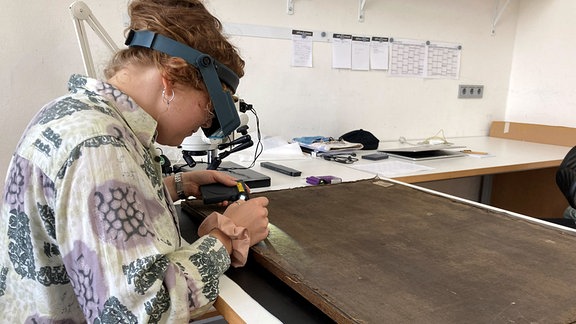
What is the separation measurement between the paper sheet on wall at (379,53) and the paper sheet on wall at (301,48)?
402 millimetres

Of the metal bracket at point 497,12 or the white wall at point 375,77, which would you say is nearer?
the white wall at point 375,77

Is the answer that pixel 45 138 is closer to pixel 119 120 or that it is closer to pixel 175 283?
pixel 119 120

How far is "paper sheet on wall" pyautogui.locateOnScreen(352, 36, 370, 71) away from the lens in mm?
2291

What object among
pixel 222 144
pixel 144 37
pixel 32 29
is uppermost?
pixel 32 29

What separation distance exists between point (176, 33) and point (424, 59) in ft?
7.08

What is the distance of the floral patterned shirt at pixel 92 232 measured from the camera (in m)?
0.55

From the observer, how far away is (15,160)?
2.01ft

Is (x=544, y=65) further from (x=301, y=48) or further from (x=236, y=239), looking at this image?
(x=236, y=239)

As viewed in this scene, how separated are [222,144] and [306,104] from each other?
3.21 ft

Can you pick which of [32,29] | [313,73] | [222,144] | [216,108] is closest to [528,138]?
[313,73]

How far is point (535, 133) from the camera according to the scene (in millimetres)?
2730

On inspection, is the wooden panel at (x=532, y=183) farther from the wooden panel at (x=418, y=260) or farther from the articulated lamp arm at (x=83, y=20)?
the articulated lamp arm at (x=83, y=20)

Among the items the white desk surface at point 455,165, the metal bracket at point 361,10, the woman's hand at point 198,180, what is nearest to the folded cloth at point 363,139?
the white desk surface at point 455,165

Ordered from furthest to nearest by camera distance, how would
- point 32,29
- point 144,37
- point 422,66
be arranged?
point 422,66
point 32,29
point 144,37
